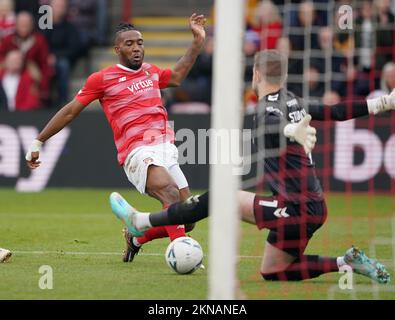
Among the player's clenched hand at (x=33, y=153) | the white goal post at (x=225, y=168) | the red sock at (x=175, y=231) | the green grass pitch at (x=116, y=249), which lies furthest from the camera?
the player's clenched hand at (x=33, y=153)

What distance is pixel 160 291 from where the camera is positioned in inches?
320

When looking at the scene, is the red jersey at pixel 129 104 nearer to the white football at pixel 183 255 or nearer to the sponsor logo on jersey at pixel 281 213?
the white football at pixel 183 255

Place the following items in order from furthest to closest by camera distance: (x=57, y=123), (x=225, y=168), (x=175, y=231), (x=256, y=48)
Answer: (x=256, y=48)
(x=57, y=123)
(x=175, y=231)
(x=225, y=168)

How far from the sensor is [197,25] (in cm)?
991

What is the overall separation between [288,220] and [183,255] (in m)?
1.00

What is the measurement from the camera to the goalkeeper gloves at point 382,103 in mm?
8375

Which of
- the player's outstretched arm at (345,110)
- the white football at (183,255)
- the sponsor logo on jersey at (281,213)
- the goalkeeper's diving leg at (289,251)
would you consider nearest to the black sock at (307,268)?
the goalkeeper's diving leg at (289,251)

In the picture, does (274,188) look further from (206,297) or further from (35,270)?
(35,270)

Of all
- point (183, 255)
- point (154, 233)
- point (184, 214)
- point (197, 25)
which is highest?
point (197, 25)

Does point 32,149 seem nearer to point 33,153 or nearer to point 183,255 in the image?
point 33,153

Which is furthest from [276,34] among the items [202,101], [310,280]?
[310,280]

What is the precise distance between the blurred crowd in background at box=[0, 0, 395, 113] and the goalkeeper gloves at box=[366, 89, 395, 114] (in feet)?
18.6

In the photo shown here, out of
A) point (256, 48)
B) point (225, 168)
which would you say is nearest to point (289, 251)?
point (225, 168)

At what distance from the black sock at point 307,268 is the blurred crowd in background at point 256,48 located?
5.88 meters
